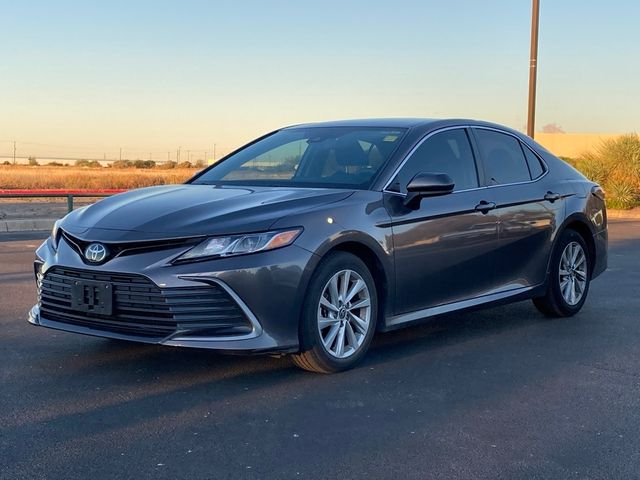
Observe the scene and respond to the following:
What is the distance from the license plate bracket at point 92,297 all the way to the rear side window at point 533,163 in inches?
150

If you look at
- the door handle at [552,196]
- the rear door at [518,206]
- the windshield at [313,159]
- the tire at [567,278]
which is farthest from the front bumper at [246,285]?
the tire at [567,278]

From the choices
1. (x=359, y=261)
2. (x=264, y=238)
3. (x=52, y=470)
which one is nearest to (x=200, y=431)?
(x=52, y=470)

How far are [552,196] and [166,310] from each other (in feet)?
12.3

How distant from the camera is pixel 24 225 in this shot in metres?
16.2

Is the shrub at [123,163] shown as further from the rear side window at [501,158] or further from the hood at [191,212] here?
the hood at [191,212]

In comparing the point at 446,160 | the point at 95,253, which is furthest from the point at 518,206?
the point at 95,253

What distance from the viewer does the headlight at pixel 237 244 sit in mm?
4828

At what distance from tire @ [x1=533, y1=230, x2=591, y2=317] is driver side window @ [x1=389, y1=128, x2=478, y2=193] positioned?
4.20 ft

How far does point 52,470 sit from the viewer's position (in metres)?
3.67

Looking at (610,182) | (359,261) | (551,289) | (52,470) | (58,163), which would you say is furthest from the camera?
(58,163)

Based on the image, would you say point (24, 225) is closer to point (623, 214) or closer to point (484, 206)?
point (484, 206)

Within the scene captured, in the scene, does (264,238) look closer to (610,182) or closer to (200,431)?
(200,431)

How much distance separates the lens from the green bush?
21.2 m

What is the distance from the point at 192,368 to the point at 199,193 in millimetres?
1178
